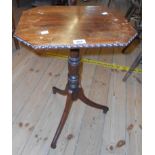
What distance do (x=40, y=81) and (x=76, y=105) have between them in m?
0.49

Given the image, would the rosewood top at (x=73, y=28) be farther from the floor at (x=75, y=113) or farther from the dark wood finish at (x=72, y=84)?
the floor at (x=75, y=113)

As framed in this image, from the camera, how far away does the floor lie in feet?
5.10

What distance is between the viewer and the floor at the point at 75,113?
1.55 meters

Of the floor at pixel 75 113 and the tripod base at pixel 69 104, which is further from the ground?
the tripod base at pixel 69 104

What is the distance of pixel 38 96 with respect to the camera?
197 cm

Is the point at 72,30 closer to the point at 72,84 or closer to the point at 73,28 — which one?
the point at 73,28

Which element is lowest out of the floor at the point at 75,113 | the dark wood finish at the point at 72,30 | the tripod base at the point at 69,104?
the floor at the point at 75,113

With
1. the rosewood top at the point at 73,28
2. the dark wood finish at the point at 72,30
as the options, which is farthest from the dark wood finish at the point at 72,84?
the rosewood top at the point at 73,28

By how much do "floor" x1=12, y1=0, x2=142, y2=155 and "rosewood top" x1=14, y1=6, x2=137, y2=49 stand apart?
775 mm

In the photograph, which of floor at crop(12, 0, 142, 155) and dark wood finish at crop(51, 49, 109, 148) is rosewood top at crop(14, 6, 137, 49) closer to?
dark wood finish at crop(51, 49, 109, 148)

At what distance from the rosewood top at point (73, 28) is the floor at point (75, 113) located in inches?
30.5

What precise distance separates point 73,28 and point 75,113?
801mm

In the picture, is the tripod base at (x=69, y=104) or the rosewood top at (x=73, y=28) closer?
the rosewood top at (x=73, y=28)
